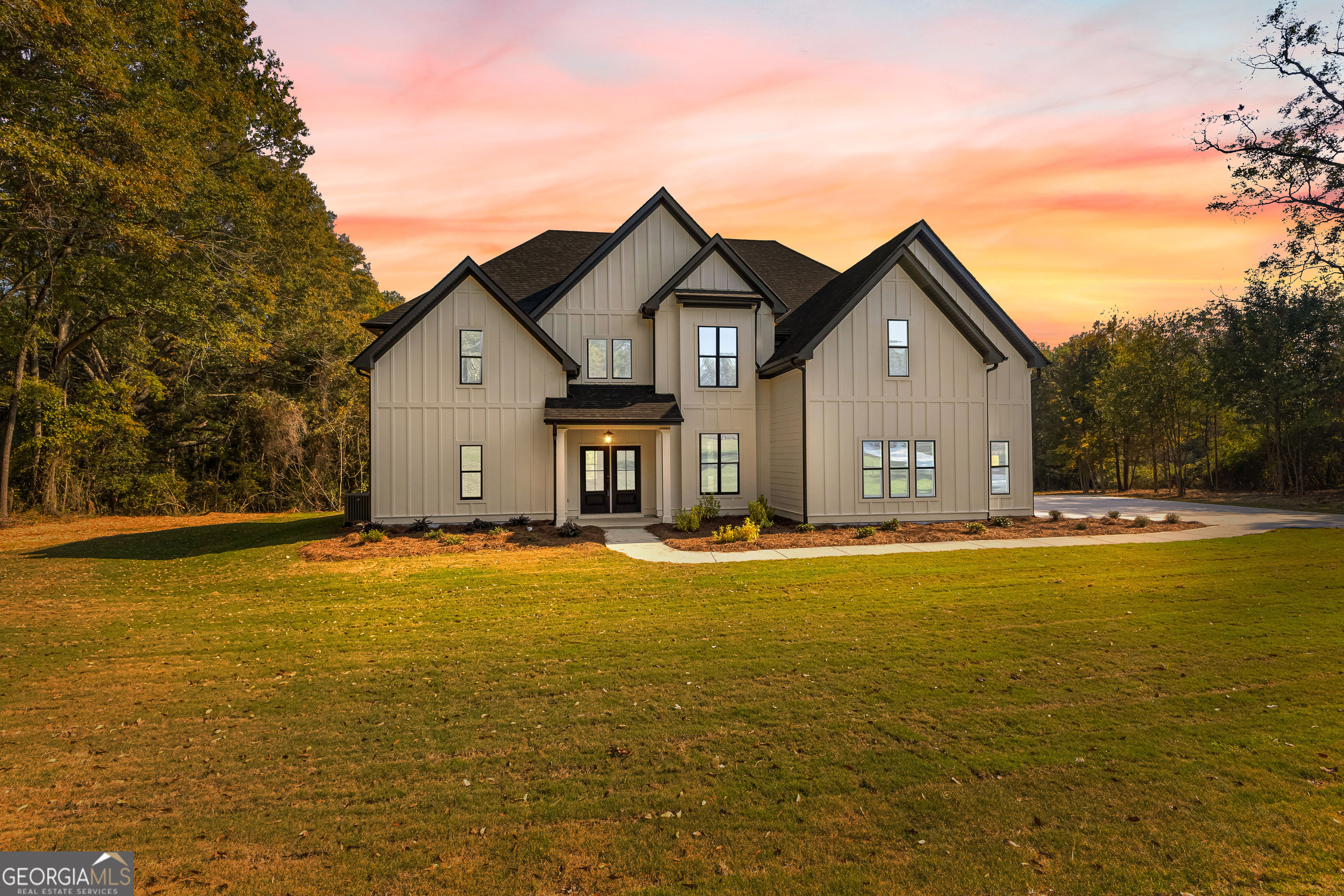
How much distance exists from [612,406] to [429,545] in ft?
20.9

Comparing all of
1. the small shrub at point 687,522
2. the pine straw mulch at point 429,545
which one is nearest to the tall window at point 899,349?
the small shrub at point 687,522

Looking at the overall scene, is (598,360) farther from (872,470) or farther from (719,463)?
(872,470)

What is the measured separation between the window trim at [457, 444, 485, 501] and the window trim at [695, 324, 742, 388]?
677cm

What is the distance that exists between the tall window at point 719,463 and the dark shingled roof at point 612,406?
1.46 m

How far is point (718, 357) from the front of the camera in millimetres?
20469

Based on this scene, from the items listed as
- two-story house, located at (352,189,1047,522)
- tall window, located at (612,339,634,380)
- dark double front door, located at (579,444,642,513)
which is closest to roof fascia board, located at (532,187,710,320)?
two-story house, located at (352,189,1047,522)

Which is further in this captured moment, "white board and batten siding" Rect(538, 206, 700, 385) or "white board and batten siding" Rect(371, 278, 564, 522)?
"white board and batten siding" Rect(538, 206, 700, 385)

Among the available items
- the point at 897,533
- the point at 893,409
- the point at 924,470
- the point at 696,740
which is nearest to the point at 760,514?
the point at 897,533

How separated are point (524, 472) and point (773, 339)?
8.76m

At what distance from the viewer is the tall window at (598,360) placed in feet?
68.0

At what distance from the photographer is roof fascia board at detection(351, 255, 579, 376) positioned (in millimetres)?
18500

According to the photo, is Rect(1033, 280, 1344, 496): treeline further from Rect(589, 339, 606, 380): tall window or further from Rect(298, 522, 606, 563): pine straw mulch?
Rect(298, 522, 606, 563): pine straw mulch

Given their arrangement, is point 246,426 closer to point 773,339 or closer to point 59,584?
point 59,584

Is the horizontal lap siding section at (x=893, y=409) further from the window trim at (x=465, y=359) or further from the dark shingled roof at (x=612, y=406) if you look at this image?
the window trim at (x=465, y=359)
